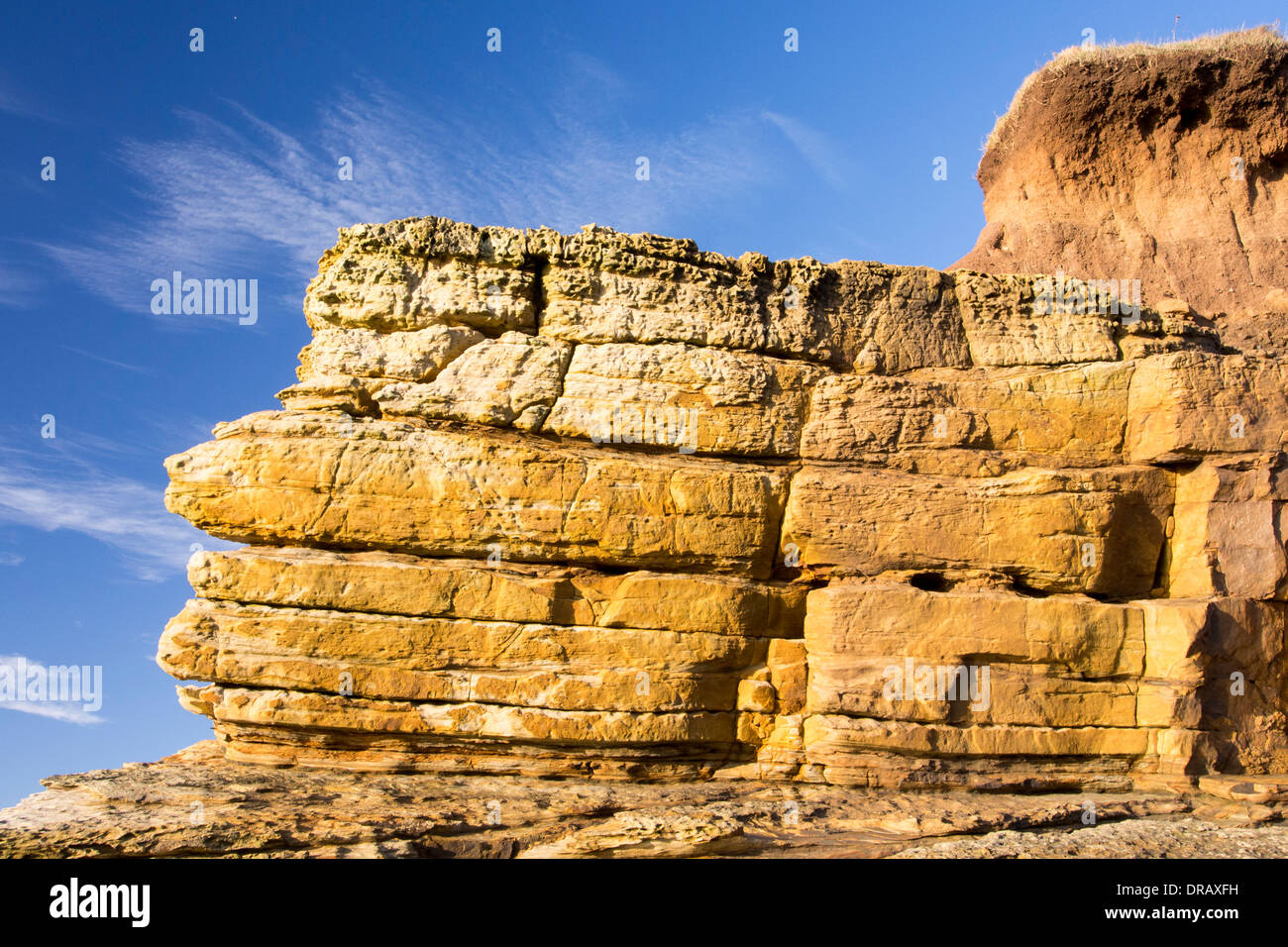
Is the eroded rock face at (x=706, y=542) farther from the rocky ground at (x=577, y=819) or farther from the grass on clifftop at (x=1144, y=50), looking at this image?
the grass on clifftop at (x=1144, y=50)

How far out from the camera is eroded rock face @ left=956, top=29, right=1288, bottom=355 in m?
18.5

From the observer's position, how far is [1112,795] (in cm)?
1113

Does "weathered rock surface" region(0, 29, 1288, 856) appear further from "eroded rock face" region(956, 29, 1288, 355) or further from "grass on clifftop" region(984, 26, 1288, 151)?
"grass on clifftop" region(984, 26, 1288, 151)

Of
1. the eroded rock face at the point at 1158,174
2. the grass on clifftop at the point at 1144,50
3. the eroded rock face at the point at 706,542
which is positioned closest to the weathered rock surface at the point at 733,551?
the eroded rock face at the point at 706,542

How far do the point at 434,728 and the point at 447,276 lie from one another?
5.66m

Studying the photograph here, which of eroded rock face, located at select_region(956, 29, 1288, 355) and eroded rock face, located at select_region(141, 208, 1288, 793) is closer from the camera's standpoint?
eroded rock face, located at select_region(141, 208, 1288, 793)

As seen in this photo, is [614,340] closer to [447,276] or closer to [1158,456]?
[447,276]

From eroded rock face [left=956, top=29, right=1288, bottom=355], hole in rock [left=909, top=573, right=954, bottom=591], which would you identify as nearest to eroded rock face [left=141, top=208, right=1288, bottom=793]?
hole in rock [left=909, top=573, right=954, bottom=591]

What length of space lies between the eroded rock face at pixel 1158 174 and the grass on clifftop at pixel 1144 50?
0.04 m

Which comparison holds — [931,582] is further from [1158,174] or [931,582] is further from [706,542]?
[1158,174]

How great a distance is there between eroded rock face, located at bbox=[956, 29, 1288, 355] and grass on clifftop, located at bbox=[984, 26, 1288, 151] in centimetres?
4

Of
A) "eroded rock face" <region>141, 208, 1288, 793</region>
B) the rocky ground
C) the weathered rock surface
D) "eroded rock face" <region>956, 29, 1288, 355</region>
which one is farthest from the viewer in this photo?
"eroded rock face" <region>956, 29, 1288, 355</region>

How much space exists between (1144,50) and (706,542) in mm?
16174

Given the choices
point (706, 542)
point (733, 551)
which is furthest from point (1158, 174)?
point (706, 542)
